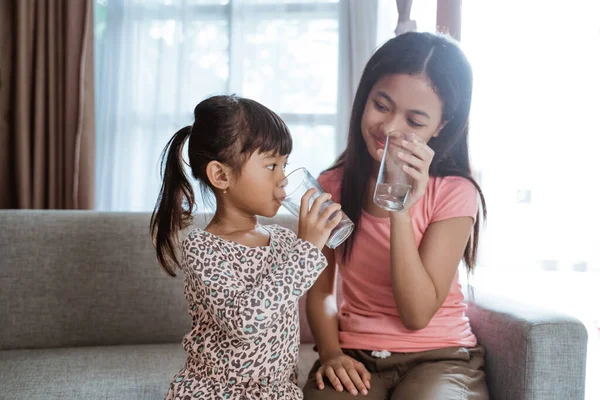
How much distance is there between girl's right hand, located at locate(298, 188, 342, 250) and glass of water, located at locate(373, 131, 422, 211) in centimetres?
11

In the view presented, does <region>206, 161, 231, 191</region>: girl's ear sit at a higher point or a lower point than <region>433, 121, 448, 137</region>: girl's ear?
lower

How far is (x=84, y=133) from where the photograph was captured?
9.36 ft

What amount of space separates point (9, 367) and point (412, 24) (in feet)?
5.09

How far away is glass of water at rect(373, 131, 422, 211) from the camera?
1.19 m

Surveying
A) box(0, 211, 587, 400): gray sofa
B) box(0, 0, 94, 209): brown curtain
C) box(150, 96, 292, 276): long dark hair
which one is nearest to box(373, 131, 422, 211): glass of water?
box(150, 96, 292, 276): long dark hair

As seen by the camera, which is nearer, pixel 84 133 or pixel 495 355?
pixel 495 355

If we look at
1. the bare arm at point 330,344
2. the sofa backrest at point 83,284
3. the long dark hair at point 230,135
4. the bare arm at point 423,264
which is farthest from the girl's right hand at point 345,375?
the sofa backrest at point 83,284

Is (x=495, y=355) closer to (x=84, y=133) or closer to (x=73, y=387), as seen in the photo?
(x=73, y=387)

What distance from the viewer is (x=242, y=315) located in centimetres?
112

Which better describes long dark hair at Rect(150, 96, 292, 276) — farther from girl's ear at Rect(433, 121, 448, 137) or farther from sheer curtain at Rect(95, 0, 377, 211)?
sheer curtain at Rect(95, 0, 377, 211)

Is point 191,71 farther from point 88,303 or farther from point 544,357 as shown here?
point 544,357

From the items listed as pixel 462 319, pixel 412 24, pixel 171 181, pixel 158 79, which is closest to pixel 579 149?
pixel 412 24

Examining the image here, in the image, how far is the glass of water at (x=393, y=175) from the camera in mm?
1194

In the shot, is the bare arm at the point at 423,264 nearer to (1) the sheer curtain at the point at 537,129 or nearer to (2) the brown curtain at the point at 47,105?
(1) the sheer curtain at the point at 537,129
